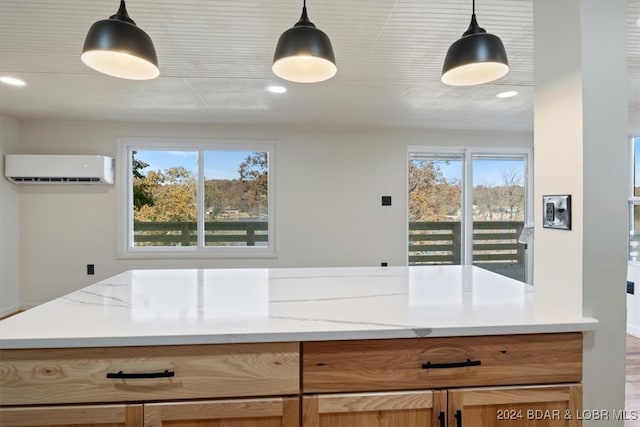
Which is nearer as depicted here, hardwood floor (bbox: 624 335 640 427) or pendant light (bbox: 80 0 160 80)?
pendant light (bbox: 80 0 160 80)

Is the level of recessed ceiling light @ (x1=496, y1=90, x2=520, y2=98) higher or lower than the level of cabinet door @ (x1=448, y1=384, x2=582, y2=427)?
higher

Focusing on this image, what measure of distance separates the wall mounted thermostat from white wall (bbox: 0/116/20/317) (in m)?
4.96

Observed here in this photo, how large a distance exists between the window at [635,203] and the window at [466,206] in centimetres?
107

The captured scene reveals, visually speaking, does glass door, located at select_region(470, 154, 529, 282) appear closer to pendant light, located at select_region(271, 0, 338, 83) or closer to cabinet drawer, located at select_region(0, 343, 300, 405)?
pendant light, located at select_region(271, 0, 338, 83)

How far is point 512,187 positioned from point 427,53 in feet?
10.0

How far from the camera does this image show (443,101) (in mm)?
3139

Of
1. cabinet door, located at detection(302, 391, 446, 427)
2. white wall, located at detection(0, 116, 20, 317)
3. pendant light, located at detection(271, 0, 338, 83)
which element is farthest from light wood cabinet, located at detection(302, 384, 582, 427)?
white wall, located at detection(0, 116, 20, 317)

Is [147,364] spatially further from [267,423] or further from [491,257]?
[491,257]

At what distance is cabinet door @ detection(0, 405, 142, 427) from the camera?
963 millimetres

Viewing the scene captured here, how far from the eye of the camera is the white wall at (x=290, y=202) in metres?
3.93

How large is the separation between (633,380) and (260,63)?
352cm

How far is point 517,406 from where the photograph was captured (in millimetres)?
1082

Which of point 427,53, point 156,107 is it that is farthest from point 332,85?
point 156,107

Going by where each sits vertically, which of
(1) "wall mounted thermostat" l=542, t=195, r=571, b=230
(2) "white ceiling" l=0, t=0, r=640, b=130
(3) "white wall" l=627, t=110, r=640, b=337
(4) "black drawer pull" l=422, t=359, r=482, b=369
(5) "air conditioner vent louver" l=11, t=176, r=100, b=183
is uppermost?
(2) "white ceiling" l=0, t=0, r=640, b=130
